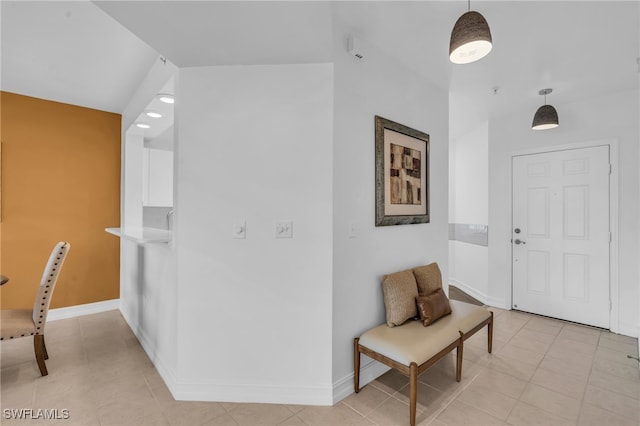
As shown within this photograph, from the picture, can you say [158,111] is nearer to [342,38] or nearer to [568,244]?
[342,38]

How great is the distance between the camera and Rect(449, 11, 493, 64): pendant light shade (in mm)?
1497

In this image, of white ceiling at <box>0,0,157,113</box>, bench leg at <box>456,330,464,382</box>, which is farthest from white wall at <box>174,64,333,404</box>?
bench leg at <box>456,330,464,382</box>

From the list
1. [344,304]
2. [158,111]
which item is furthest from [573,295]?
[158,111]

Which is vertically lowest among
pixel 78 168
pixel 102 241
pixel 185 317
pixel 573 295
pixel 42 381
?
pixel 42 381

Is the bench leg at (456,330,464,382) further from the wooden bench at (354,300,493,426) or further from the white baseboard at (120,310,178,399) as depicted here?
the white baseboard at (120,310,178,399)

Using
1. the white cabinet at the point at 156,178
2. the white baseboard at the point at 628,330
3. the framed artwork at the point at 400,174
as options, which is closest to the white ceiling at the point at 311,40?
the framed artwork at the point at 400,174

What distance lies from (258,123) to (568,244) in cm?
386

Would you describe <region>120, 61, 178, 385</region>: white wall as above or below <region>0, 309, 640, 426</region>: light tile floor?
above

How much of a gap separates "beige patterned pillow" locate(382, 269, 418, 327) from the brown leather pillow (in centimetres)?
6

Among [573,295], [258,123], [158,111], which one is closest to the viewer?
[258,123]

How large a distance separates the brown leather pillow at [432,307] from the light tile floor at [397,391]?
502 millimetres

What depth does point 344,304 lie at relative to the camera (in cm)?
207

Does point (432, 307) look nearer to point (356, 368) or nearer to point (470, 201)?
point (356, 368)

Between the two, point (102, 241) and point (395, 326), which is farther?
point (102, 241)
